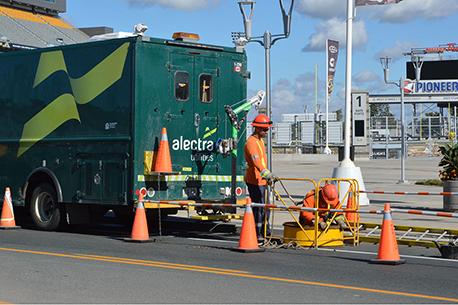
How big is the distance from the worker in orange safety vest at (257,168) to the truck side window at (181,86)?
1.60 m

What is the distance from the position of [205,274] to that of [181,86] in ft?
18.1

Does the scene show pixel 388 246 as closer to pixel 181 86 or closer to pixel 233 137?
pixel 233 137

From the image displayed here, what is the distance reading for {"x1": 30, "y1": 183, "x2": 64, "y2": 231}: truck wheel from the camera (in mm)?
16703

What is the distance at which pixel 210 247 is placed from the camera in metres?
14.0

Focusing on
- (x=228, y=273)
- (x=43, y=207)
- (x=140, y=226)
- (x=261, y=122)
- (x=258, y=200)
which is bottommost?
(x=228, y=273)

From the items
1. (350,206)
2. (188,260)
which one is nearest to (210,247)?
(188,260)

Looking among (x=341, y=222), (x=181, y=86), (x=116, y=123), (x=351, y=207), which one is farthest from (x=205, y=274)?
(x=181, y=86)

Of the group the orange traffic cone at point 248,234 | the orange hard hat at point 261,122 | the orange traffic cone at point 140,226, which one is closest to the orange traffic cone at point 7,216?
the orange traffic cone at point 140,226

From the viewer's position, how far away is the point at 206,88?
16.1 meters

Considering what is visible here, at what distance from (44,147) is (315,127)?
44.4m

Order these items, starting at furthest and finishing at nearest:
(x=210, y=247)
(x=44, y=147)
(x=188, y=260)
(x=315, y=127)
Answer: (x=315, y=127) → (x=44, y=147) → (x=210, y=247) → (x=188, y=260)

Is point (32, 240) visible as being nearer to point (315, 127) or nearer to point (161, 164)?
point (161, 164)

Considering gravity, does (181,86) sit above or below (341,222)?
above

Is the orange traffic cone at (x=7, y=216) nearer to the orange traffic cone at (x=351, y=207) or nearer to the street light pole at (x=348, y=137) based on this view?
the orange traffic cone at (x=351, y=207)
